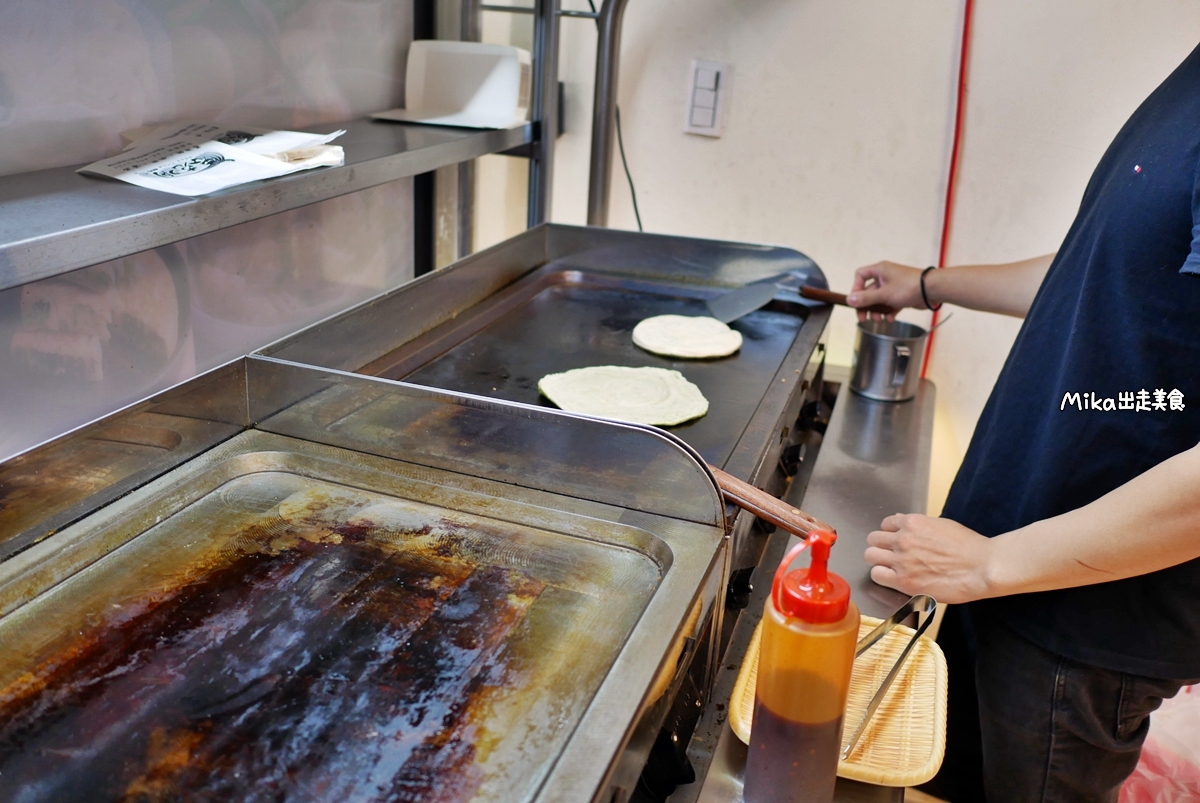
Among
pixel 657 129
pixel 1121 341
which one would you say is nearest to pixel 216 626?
pixel 1121 341

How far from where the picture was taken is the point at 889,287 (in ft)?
6.19

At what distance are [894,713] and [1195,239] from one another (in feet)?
2.03

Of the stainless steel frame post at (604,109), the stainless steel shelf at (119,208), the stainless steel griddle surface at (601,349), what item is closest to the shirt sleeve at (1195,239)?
the stainless steel griddle surface at (601,349)

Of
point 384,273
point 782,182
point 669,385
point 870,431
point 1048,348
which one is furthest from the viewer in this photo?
point 782,182

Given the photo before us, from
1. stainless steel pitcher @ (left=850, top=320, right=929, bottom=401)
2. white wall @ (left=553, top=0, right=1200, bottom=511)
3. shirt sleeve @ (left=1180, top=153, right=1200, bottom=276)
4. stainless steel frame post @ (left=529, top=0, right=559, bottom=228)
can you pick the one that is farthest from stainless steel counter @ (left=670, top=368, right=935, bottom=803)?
stainless steel frame post @ (left=529, top=0, right=559, bottom=228)

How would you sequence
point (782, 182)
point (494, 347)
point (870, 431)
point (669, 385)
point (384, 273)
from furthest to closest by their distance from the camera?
1. point (782, 182)
2. point (384, 273)
3. point (870, 431)
4. point (494, 347)
5. point (669, 385)

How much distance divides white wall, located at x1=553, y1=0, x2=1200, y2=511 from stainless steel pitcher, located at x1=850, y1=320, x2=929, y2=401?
1.34 ft

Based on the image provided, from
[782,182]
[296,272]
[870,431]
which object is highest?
Answer: [782,182]

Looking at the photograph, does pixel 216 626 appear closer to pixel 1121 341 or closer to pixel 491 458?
pixel 491 458

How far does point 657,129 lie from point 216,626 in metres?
1.95

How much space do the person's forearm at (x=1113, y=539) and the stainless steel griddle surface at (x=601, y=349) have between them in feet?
1.33

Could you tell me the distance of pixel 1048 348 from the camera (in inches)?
49.9

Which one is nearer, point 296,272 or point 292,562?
point 292,562

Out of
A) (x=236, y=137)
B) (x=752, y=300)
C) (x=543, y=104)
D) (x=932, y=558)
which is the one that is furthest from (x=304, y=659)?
(x=543, y=104)
